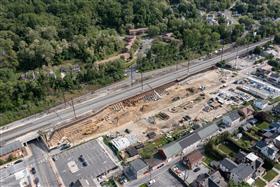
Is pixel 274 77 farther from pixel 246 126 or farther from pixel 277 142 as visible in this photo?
pixel 277 142

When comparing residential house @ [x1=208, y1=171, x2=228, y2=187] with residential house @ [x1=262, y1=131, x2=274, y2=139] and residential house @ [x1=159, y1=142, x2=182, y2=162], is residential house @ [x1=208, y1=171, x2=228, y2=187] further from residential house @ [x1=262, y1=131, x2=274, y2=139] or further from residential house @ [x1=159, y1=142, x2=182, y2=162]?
residential house @ [x1=262, y1=131, x2=274, y2=139]

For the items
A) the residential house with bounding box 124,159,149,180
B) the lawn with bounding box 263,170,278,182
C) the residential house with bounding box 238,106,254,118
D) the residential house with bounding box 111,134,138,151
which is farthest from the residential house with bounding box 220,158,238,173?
the residential house with bounding box 111,134,138,151

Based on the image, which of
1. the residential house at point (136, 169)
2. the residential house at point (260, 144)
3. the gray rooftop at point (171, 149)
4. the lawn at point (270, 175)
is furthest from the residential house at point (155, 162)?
the residential house at point (260, 144)

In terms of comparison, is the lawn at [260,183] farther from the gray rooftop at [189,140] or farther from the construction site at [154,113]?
the construction site at [154,113]

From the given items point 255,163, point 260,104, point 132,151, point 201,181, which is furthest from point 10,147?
point 260,104

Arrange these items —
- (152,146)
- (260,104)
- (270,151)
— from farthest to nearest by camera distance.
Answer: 1. (260,104)
2. (152,146)
3. (270,151)
